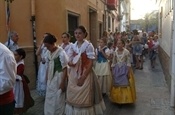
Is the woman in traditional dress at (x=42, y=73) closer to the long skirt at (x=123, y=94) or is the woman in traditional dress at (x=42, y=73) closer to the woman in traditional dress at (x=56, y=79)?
the long skirt at (x=123, y=94)

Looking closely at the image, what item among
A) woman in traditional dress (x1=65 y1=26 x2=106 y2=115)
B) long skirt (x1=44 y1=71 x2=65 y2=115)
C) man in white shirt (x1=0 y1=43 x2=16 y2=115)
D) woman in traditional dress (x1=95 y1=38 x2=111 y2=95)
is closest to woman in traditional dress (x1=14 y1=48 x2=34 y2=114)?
long skirt (x1=44 y1=71 x2=65 y2=115)

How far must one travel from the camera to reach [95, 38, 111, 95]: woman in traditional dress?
8.12 m

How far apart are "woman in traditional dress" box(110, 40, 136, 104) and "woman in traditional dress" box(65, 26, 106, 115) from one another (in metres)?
2.04

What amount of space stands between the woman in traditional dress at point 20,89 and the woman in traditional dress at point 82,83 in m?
1.02

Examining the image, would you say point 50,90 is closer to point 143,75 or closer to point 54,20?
point 54,20

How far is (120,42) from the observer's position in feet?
23.7

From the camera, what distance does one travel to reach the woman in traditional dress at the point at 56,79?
17.5 feet

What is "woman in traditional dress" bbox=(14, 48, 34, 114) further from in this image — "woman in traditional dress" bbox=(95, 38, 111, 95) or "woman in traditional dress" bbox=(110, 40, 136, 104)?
"woman in traditional dress" bbox=(95, 38, 111, 95)

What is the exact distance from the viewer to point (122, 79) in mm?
7230

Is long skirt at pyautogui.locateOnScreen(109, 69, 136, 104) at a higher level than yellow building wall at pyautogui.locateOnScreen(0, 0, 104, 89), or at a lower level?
lower

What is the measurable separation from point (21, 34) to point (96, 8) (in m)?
8.55

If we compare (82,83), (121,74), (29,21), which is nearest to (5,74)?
(82,83)

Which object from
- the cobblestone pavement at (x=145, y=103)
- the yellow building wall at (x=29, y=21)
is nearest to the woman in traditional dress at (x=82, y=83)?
the cobblestone pavement at (x=145, y=103)

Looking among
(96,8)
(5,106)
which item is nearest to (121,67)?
(5,106)
